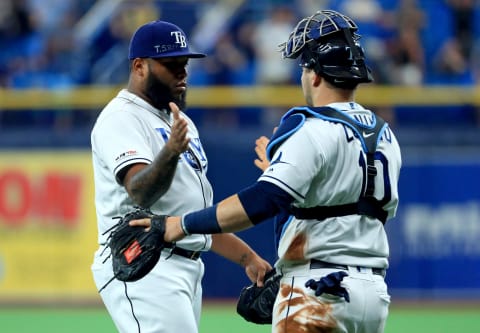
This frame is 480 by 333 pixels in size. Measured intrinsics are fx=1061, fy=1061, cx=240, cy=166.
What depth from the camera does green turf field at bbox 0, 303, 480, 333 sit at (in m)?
11.5

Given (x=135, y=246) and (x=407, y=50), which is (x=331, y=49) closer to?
(x=135, y=246)

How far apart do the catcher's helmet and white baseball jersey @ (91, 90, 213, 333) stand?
1.08m

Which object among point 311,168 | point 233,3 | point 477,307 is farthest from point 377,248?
point 233,3

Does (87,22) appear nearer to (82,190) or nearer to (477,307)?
(82,190)

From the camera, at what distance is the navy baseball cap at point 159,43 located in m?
6.23

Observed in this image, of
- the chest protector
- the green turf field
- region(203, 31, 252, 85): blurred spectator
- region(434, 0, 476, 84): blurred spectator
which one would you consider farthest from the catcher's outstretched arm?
region(434, 0, 476, 84): blurred spectator

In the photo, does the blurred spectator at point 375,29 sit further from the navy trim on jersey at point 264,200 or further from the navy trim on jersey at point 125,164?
→ the navy trim on jersey at point 264,200

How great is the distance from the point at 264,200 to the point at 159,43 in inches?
61.6

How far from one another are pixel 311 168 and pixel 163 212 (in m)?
1.32

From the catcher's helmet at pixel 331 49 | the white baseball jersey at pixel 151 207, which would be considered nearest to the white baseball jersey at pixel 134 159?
the white baseball jersey at pixel 151 207

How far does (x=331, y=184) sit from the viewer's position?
5227 millimetres

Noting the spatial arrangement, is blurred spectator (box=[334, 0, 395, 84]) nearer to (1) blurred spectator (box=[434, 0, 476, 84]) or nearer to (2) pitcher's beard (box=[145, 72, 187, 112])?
(1) blurred spectator (box=[434, 0, 476, 84])

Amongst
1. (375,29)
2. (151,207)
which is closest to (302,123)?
(151,207)

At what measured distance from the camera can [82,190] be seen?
14055mm
